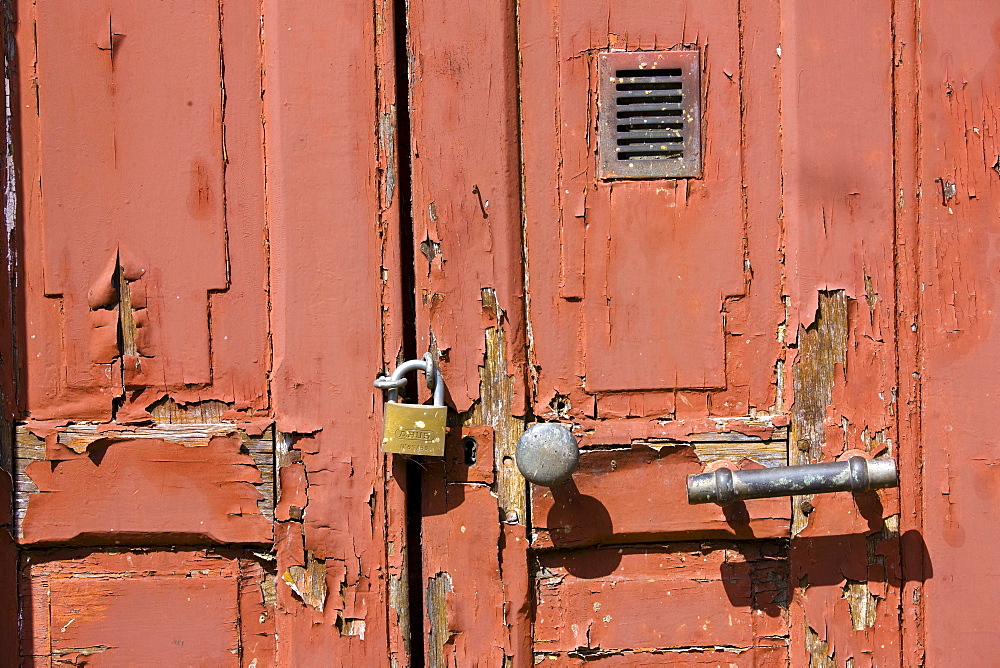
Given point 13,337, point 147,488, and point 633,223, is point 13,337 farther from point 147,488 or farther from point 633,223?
point 633,223

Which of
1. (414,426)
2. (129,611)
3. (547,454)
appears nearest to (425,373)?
(414,426)

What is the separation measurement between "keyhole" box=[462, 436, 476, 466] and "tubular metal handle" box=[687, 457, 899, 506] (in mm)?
328

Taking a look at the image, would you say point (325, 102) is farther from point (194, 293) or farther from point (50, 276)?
point (50, 276)

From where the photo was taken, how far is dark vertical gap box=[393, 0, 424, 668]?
1.25 meters

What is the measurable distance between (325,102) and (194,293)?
0.36 m

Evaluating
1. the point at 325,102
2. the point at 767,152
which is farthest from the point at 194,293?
the point at 767,152

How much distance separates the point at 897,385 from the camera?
126 centimetres

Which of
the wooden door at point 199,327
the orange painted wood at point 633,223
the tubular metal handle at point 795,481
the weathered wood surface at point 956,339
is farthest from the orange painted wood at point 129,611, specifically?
the weathered wood surface at point 956,339

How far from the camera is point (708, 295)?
4.12 feet

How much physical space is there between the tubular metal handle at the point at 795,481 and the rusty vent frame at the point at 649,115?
0.46 metres

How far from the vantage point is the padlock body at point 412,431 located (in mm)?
1183

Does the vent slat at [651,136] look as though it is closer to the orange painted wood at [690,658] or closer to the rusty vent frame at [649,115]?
the rusty vent frame at [649,115]

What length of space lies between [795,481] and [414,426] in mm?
550

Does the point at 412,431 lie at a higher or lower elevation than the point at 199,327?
lower
